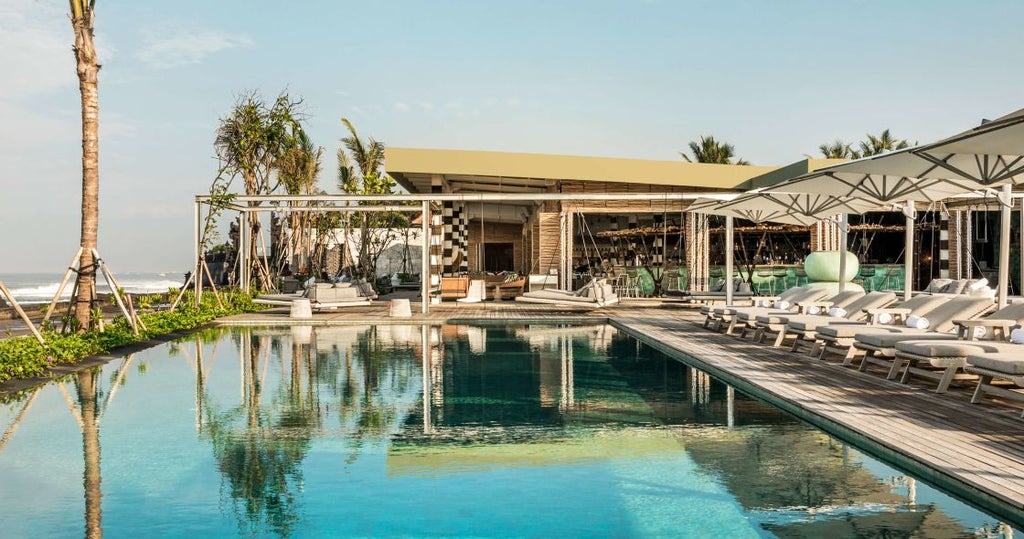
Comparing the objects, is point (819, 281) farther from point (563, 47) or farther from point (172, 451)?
point (172, 451)

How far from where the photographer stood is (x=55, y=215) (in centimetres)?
2531

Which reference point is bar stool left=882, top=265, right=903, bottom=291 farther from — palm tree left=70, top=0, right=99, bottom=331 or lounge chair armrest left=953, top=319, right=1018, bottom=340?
palm tree left=70, top=0, right=99, bottom=331

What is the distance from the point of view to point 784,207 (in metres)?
16.3

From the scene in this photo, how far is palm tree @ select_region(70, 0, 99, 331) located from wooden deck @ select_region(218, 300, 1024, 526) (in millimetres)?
8347

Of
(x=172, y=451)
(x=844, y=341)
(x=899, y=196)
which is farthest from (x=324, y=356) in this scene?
(x=899, y=196)

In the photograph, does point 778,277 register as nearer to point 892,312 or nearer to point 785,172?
point 785,172

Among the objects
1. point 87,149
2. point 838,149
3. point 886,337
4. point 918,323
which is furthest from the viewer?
point 838,149

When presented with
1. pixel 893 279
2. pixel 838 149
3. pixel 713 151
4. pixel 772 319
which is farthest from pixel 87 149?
pixel 838 149

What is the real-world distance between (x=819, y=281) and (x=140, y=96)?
17.2m

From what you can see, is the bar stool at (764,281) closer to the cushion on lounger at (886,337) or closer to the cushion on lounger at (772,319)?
the cushion on lounger at (772,319)

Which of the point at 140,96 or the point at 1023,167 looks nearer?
the point at 1023,167

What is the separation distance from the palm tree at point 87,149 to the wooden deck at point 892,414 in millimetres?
8347

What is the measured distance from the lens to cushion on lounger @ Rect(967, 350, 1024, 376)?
20.4 feet

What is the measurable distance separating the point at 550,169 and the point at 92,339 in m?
13.7
